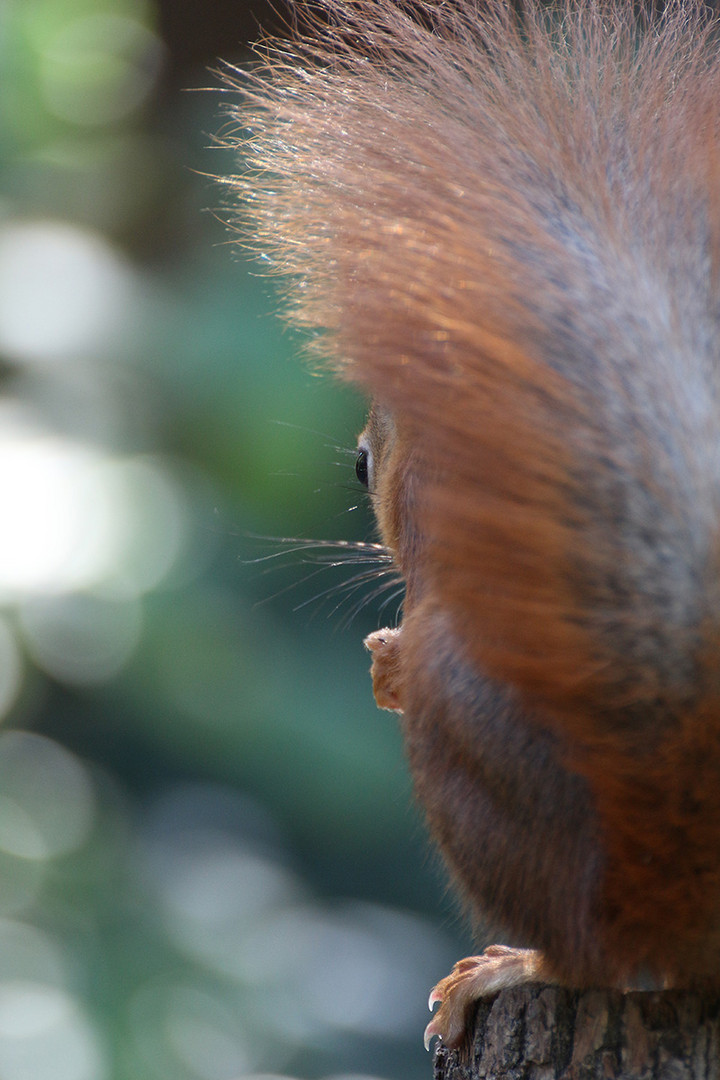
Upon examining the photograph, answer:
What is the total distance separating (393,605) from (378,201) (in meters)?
1.99

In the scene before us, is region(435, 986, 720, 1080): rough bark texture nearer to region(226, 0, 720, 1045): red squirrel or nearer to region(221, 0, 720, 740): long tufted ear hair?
region(226, 0, 720, 1045): red squirrel

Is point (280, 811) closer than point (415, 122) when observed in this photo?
No

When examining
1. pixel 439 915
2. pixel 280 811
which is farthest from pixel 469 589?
pixel 439 915

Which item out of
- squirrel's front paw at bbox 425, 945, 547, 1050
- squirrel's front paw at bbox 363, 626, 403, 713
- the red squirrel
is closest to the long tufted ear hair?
the red squirrel

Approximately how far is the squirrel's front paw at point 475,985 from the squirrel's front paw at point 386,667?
0.18 meters

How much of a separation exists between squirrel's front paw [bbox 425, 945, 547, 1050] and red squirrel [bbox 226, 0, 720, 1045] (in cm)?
2

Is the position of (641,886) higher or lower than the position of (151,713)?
lower

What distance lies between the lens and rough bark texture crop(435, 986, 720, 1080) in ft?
2.16

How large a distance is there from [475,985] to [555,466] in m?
0.39

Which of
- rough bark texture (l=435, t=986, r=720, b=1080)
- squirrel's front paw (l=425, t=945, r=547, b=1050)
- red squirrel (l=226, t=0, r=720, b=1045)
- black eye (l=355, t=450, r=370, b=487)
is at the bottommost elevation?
rough bark texture (l=435, t=986, r=720, b=1080)

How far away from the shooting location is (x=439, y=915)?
2.92 m

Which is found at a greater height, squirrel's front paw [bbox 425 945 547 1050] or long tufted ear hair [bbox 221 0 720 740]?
long tufted ear hair [bbox 221 0 720 740]

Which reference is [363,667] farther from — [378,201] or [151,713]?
[378,201]

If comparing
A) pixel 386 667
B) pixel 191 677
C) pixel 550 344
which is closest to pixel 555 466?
pixel 550 344
